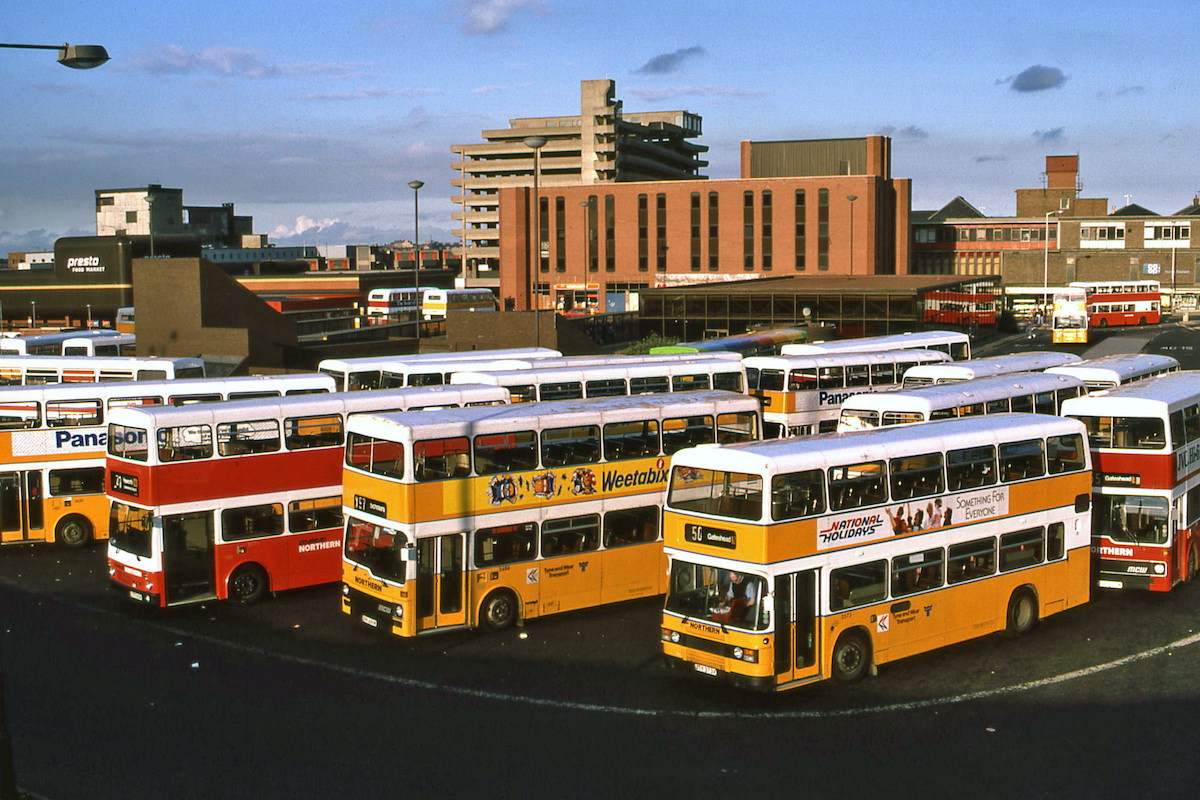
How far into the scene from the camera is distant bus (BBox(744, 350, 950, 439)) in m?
32.9

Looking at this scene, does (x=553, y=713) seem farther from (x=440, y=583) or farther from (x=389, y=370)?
(x=389, y=370)

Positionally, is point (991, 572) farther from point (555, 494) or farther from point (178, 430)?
point (178, 430)

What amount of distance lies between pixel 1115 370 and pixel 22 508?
25.8 m

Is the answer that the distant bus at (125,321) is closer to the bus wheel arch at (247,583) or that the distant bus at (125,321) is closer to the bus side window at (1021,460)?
the bus wheel arch at (247,583)

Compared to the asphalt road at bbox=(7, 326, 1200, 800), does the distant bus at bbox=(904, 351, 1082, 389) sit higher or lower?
higher

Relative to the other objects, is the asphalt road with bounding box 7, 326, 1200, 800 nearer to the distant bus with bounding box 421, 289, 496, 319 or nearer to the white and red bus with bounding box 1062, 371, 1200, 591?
the white and red bus with bounding box 1062, 371, 1200, 591

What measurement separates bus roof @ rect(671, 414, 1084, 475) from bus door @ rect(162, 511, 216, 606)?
348 inches

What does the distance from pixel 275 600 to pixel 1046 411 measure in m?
17.5

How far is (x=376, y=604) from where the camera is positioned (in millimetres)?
18109

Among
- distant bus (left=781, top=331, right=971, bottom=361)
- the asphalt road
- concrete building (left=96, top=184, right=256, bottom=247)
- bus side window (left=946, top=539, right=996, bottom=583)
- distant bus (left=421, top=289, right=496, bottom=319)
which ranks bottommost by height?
the asphalt road

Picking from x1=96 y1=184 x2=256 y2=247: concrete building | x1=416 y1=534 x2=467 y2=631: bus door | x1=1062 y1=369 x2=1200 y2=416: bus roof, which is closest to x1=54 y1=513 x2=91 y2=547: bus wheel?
x1=416 y1=534 x2=467 y2=631: bus door

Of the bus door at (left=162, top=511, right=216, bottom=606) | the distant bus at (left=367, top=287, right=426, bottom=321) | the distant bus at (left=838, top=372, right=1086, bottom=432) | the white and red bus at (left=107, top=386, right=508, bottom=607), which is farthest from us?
the distant bus at (left=367, top=287, right=426, bottom=321)

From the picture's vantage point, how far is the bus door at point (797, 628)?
14852 millimetres

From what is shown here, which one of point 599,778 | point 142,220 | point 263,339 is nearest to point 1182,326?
point 263,339
